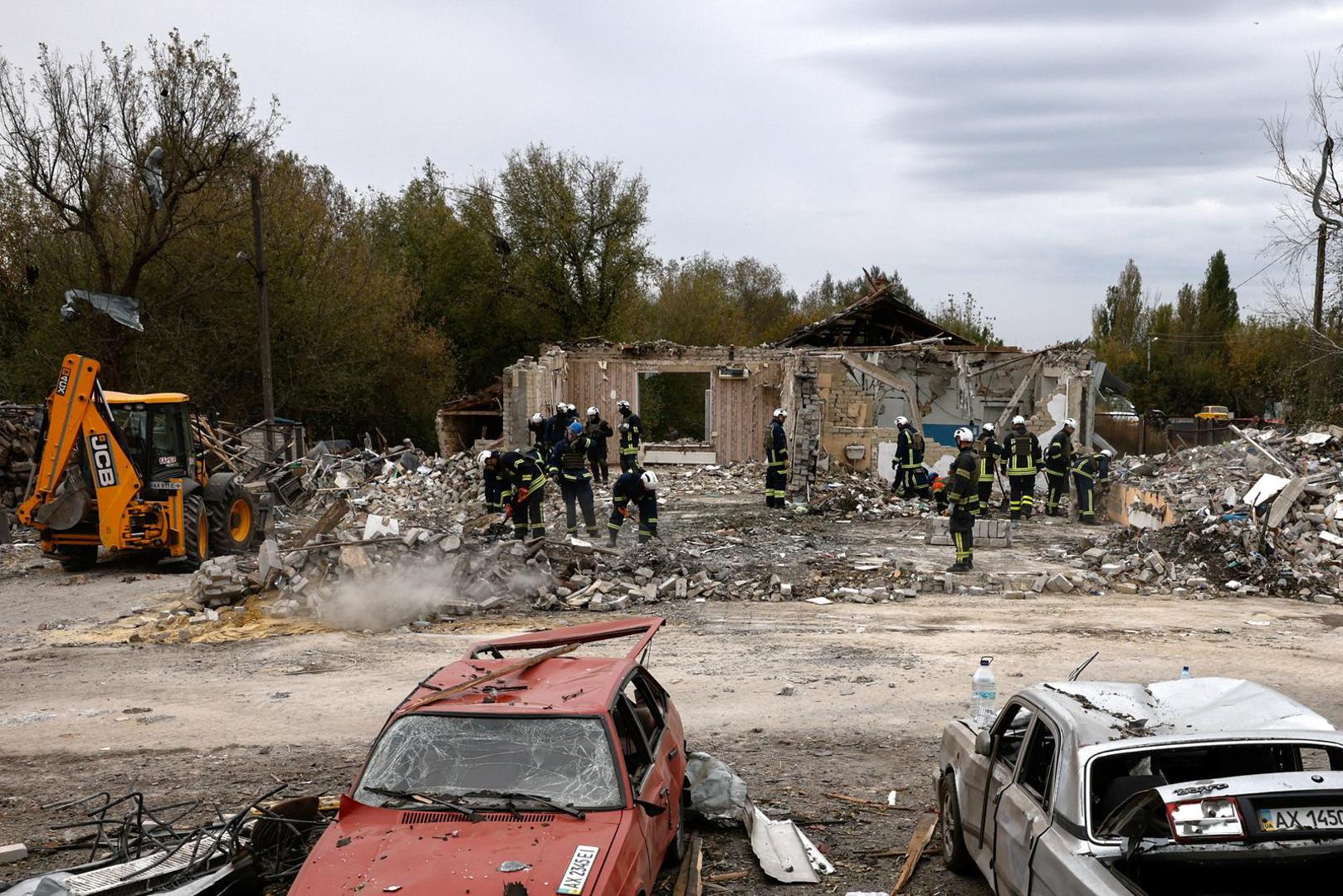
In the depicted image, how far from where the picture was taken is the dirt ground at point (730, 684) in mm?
7148

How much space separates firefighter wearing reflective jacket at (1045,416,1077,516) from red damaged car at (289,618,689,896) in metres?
16.4

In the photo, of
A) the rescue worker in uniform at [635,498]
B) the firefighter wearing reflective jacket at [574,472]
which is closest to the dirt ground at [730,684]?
the rescue worker in uniform at [635,498]

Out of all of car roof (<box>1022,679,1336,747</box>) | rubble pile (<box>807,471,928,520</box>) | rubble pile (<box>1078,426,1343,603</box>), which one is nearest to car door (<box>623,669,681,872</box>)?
car roof (<box>1022,679,1336,747</box>)

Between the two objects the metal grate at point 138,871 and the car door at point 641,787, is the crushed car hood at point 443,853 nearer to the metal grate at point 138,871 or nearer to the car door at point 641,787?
the car door at point 641,787

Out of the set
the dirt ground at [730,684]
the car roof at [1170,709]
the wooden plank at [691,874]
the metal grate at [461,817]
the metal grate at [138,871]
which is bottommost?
the dirt ground at [730,684]

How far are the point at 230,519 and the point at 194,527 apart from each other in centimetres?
118

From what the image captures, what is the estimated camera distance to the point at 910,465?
23.0m

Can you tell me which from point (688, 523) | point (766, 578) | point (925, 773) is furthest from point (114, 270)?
point (925, 773)

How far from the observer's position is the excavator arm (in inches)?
573

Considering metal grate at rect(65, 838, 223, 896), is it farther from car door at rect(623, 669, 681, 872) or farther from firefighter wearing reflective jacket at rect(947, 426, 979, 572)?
firefighter wearing reflective jacket at rect(947, 426, 979, 572)

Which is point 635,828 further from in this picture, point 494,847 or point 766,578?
point 766,578

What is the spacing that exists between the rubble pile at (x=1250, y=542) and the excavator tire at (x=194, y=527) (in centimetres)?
1251

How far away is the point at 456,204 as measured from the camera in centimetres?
4425

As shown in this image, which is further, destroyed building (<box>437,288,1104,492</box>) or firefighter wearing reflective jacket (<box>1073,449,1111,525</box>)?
destroyed building (<box>437,288,1104,492</box>)
